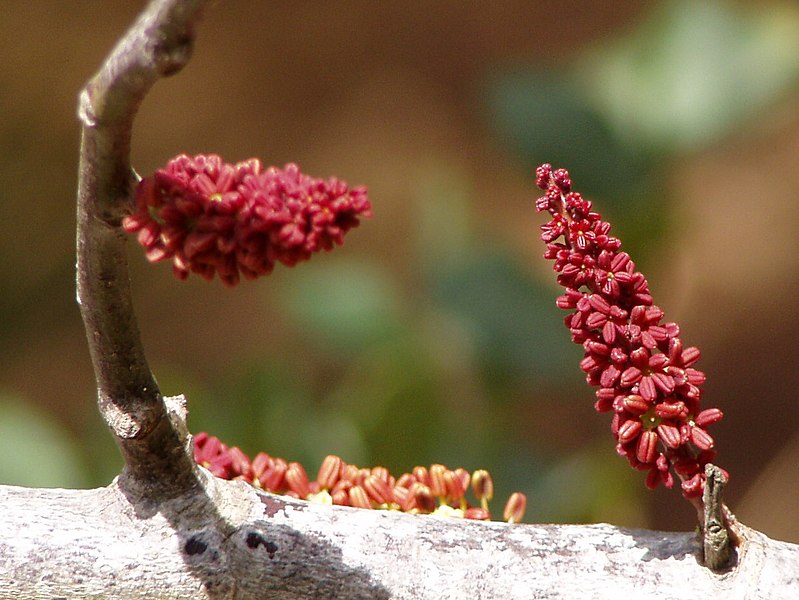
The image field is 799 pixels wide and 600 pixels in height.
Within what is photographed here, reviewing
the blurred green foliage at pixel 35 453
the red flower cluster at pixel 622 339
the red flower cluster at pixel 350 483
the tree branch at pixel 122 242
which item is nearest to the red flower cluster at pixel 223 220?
the tree branch at pixel 122 242

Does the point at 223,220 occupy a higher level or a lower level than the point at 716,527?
higher

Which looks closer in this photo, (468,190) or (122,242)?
(122,242)

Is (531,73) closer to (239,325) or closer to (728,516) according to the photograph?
(728,516)

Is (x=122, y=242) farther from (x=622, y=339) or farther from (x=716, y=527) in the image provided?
(x=716, y=527)

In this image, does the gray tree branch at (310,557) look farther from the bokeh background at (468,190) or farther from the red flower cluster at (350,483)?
the bokeh background at (468,190)

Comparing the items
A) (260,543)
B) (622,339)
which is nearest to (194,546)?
(260,543)
